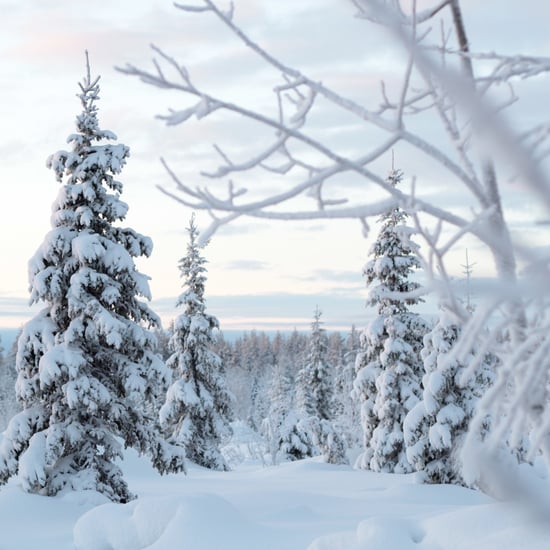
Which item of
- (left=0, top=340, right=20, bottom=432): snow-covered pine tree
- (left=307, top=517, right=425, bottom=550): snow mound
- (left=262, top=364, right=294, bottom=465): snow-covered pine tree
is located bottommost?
(left=0, top=340, right=20, bottom=432): snow-covered pine tree

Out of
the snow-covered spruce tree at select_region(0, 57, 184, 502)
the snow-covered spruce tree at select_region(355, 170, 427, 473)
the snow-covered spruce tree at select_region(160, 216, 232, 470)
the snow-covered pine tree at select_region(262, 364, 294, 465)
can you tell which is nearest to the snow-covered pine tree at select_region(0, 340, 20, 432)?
the snow-covered pine tree at select_region(262, 364, 294, 465)

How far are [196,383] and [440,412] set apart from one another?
1180cm

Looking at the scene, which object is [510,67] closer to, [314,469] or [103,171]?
[103,171]

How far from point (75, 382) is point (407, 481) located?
11052mm

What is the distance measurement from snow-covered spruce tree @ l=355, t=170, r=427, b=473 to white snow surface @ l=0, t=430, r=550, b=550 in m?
4.64

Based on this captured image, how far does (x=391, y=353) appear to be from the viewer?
22.2 metres

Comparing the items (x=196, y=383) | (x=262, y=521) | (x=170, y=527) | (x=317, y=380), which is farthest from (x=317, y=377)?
(x=170, y=527)

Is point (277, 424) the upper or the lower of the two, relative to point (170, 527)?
lower

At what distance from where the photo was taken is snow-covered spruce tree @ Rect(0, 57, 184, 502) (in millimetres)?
13000

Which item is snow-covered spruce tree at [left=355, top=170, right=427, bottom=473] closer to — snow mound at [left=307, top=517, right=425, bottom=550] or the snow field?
the snow field

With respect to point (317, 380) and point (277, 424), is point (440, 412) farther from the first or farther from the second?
point (277, 424)

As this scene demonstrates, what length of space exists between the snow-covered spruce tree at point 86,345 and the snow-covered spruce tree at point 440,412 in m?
7.33

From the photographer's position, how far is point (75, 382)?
42.5 feet

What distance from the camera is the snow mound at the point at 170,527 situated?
8.09m
